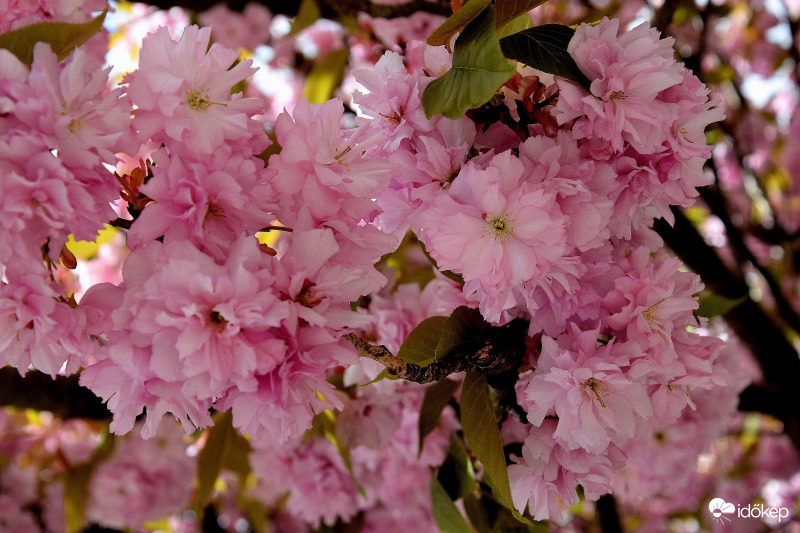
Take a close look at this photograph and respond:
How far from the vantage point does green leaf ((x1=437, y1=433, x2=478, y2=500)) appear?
875mm

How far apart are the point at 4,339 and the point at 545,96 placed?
518 millimetres

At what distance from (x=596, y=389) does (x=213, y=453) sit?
71 centimetres

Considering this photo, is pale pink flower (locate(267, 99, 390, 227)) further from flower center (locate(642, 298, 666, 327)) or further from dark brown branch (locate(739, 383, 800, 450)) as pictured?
dark brown branch (locate(739, 383, 800, 450))

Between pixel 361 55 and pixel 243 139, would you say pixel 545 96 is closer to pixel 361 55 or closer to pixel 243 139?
pixel 243 139

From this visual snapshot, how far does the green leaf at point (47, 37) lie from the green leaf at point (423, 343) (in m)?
0.40

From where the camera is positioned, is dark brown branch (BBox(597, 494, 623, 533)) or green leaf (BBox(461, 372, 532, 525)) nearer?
green leaf (BBox(461, 372, 532, 525))

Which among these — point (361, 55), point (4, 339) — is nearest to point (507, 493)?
point (4, 339)

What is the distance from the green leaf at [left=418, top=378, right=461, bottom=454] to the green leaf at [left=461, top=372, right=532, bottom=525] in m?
0.14

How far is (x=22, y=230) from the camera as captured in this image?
46 cm

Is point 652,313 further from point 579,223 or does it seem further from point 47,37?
point 47,37

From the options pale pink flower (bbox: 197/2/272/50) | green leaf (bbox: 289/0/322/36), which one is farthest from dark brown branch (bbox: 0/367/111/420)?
pale pink flower (bbox: 197/2/272/50)

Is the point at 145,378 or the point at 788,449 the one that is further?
the point at 788,449

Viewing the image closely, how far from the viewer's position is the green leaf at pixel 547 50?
0.57m

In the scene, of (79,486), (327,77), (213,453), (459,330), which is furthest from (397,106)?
(79,486)
